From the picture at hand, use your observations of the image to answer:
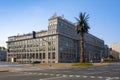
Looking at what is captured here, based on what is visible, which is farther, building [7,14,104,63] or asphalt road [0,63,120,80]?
building [7,14,104,63]

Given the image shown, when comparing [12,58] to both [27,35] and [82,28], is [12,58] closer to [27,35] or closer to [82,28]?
[27,35]

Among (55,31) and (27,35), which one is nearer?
(55,31)

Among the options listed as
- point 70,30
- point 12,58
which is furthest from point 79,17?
point 12,58

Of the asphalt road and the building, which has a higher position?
the building

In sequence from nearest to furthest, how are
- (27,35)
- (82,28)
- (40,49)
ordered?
(82,28), (40,49), (27,35)

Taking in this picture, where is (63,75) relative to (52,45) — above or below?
below

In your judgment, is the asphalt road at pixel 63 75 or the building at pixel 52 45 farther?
the building at pixel 52 45

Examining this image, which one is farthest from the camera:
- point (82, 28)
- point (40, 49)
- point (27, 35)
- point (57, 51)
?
point (27, 35)

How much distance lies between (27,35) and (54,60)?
3879 cm

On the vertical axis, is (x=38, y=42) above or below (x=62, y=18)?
below

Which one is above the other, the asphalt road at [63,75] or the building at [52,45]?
the building at [52,45]

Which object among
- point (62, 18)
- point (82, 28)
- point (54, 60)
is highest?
point (62, 18)

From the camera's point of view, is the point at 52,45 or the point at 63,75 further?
the point at 52,45

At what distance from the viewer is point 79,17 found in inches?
3489
